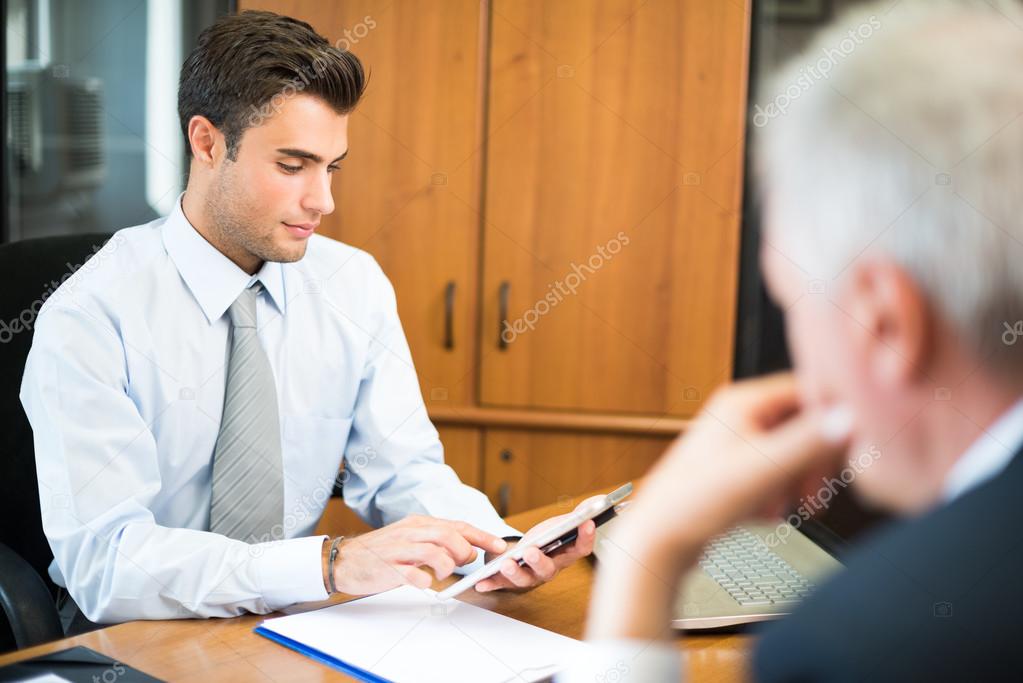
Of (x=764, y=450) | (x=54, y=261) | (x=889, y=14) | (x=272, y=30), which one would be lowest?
(x=54, y=261)

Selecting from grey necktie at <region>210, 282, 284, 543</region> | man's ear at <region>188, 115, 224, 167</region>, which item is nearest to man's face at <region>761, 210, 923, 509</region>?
grey necktie at <region>210, 282, 284, 543</region>

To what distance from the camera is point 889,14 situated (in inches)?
11.7

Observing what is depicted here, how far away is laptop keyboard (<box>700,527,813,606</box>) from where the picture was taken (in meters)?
1.08

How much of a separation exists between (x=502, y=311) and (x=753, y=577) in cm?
151

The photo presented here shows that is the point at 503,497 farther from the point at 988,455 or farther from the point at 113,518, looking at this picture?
the point at 988,455

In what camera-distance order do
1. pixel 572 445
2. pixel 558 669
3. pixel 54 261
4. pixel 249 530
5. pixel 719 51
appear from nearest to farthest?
pixel 558 669, pixel 249 530, pixel 54 261, pixel 719 51, pixel 572 445

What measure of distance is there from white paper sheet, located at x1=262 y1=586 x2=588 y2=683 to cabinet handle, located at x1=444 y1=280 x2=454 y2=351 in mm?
1465

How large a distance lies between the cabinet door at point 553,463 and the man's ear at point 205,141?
4.32 ft

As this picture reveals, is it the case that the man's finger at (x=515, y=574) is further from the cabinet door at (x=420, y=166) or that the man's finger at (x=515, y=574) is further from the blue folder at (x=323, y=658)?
the cabinet door at (x=420, y=166)

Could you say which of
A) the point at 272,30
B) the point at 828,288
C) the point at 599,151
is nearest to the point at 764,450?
the point at 828,288

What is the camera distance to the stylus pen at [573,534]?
106cm

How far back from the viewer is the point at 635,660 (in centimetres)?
30

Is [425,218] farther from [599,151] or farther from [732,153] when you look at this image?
[732,153]

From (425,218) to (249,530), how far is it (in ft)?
4.35
